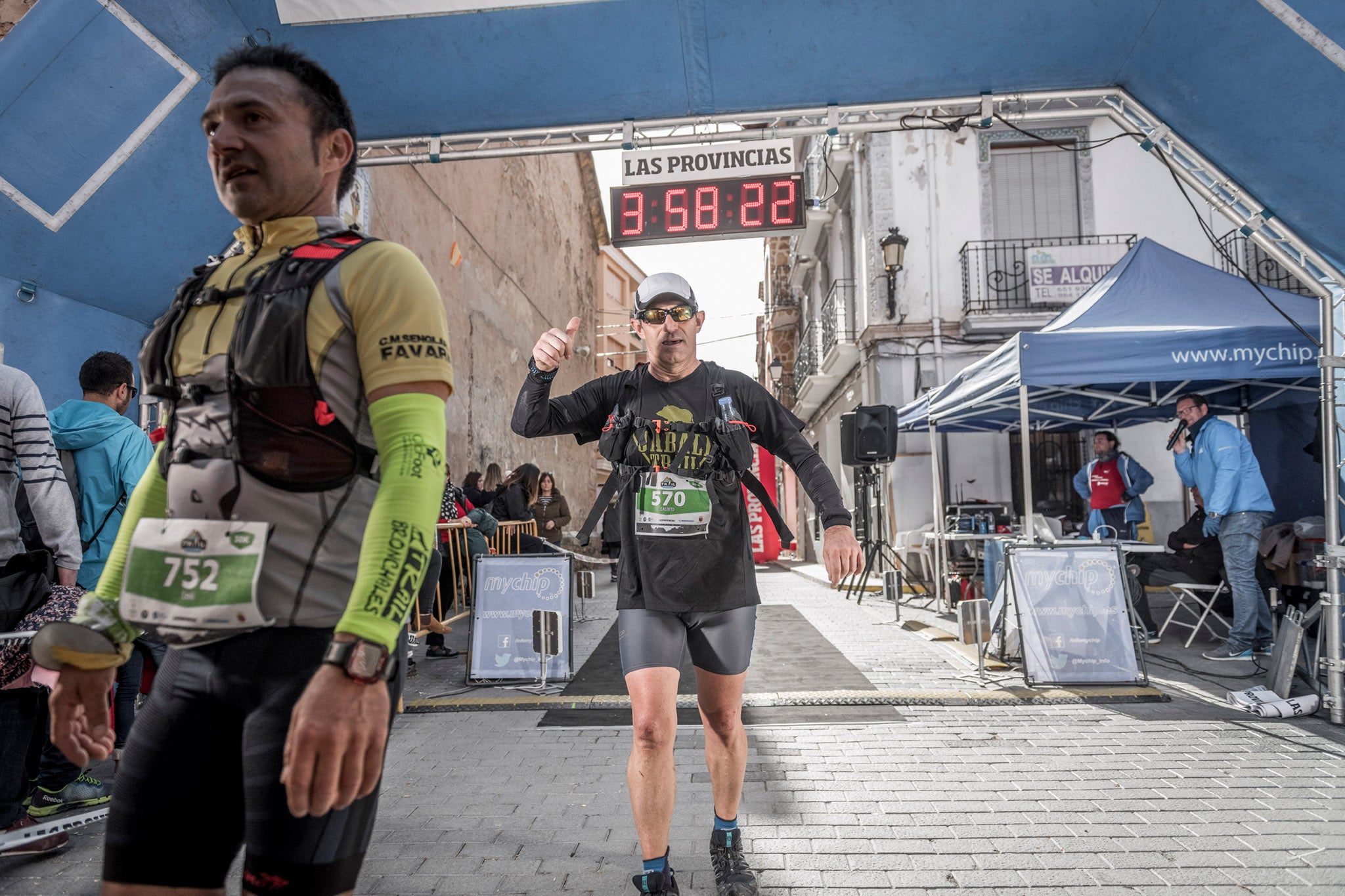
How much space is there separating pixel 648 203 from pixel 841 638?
4724 millimetres

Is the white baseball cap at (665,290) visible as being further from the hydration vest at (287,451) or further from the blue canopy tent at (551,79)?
the blue canopy tent at (551,79)

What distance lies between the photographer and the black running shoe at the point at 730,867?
2777mm

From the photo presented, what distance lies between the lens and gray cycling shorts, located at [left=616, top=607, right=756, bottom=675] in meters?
2.80

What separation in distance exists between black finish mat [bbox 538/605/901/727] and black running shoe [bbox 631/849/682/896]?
2.09 meters

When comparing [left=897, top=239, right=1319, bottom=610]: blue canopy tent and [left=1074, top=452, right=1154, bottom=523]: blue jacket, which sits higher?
[left=897, top=239, right=1319, bottom=610]: blue canopy tent

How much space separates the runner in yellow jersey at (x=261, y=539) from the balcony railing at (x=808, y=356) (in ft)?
67.8

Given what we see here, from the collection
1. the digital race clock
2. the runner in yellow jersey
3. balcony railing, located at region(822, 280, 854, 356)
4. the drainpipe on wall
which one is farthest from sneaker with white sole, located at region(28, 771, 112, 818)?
balcony railing, located at region(822, 280, 854, 356)

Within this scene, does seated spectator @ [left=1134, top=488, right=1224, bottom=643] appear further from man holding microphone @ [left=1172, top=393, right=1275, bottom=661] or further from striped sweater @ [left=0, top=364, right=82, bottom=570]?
striped sweater @ [left=0, top=364, right=82, bottom=570]

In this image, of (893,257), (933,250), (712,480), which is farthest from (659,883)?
(933,250)

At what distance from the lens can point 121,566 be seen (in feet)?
5.00

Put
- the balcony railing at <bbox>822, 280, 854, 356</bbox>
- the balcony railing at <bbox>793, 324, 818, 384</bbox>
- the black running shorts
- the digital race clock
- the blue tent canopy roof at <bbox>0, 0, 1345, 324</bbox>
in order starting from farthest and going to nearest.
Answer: the balcony railing at <bbox>793, 324, 818, 384</bbox>, the balcony railing at <bbox>822, 280, 854, 356</bbox>, the digital race clock, the blue tent canopy roof at <bbox>0, 0, 1345, 324</bbox>, the black running shorts

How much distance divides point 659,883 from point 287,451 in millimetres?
2057

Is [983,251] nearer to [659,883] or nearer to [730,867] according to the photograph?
[730,867]

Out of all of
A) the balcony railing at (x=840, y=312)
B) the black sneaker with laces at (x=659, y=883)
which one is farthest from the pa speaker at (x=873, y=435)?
the black sneaker with laces at (x=659, y=883)
